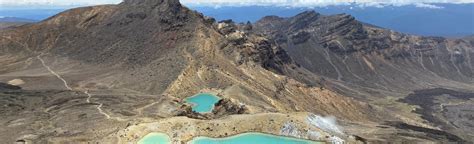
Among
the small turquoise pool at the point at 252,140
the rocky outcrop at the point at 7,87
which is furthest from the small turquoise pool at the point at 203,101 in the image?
the small turquoise pool at the point at 252,140

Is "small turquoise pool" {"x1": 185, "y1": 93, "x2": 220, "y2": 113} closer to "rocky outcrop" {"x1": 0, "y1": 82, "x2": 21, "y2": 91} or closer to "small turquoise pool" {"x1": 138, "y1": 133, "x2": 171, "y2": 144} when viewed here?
"rocky outcrop" {"x1": 0, "y1": 82, "x2": 21, "y2": 91}

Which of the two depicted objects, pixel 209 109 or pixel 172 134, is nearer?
pixel 172 134

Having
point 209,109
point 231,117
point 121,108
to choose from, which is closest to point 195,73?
point 209,109

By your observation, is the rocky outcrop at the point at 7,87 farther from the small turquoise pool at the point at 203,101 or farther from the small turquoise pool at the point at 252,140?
the small turquoise pool at the point at 252,140

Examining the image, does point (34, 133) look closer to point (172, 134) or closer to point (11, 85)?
point (172, 134)

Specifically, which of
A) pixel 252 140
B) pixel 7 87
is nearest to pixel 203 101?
pixel 7 87

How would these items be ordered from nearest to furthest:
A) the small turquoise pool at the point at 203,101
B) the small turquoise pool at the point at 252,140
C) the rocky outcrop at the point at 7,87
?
the small turquoise pool at the point at 252,140 → the small turquoise pool at the point at 203,101 → the rocky outcrop at the point at 7,87

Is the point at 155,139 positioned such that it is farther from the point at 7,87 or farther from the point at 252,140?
the point at 7,87
